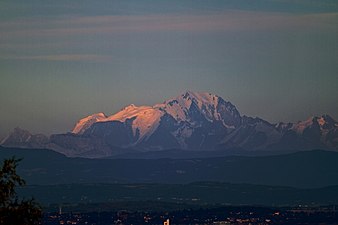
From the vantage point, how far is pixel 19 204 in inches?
→ 2127

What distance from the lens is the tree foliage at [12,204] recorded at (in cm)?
5328

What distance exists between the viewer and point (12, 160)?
55.1 metres

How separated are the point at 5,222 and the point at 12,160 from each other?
3.16m

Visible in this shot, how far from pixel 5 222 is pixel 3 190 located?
5.96 ft

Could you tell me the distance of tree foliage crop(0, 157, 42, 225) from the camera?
5328cm

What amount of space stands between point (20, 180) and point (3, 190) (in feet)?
2.81

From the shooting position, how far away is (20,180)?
54000 millimetres

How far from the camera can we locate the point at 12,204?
53.9m

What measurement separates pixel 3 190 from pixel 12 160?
1414 millimetres

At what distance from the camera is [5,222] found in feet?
174

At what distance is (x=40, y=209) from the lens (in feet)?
180

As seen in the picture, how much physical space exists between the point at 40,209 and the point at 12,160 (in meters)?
2.22

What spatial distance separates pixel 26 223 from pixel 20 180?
189 centimetres

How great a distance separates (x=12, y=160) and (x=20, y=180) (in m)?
1.41
